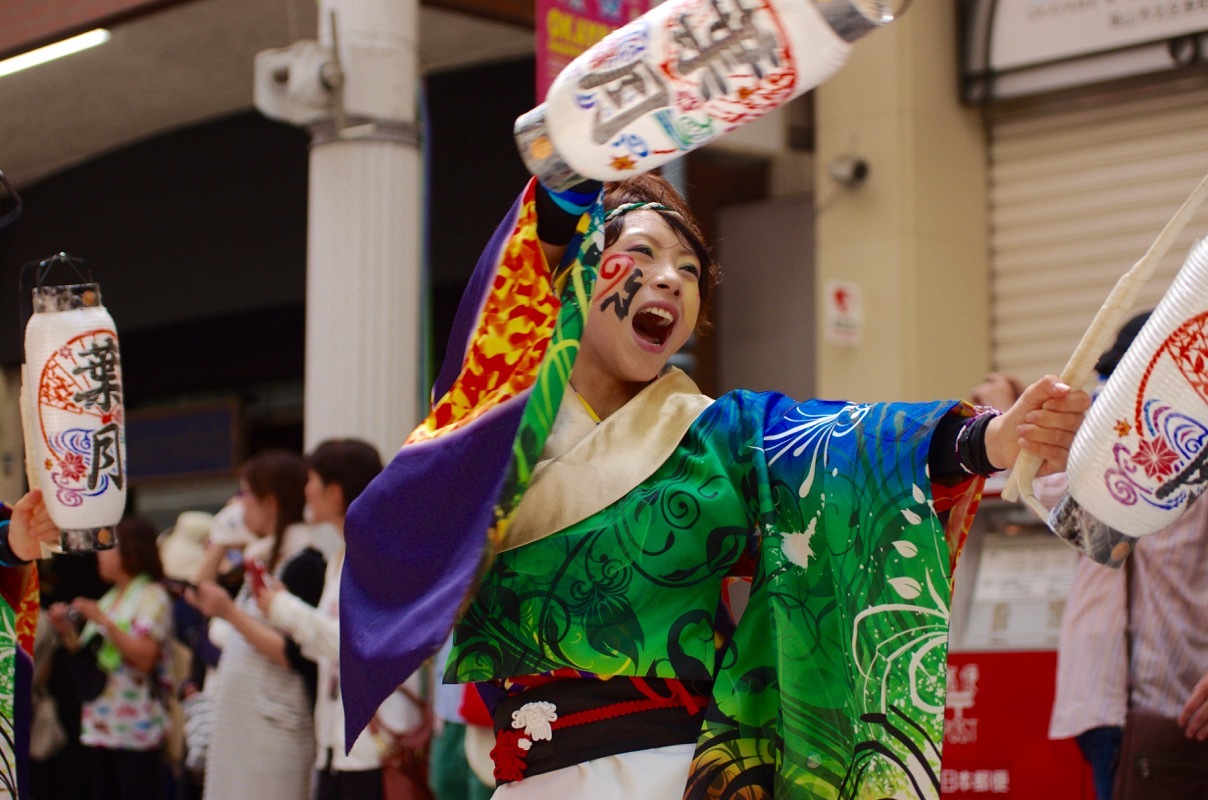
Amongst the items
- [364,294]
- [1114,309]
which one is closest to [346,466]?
[364,294]

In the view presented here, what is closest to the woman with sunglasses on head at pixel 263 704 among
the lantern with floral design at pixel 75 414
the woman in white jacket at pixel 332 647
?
the woman in white jacket at pixel 332 647

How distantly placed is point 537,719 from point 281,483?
3209 mm

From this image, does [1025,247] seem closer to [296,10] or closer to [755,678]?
[296,10]

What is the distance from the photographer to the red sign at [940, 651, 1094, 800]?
4652mm

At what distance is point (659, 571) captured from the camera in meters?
2.28

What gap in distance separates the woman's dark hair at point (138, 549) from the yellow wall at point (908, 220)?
2.99 meters

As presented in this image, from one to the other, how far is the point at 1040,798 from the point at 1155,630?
3.85 ft

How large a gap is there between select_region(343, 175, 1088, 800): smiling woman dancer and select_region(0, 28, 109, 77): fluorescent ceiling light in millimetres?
6581

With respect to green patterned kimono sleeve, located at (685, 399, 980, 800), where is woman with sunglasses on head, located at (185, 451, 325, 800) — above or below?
below

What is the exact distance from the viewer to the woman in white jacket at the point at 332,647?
4.58 metres

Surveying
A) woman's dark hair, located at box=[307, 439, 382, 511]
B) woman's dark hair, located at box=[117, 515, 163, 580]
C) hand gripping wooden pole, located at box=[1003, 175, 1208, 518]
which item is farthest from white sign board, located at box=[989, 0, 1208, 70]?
hand gripping wooden pole, located at box=[1003, 175, 1208, 518]

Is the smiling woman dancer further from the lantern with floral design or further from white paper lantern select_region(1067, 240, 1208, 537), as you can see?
the lantern with floral design

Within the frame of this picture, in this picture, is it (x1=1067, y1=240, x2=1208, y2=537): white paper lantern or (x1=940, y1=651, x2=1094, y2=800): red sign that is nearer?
(x1=1067, y1=240, x2=1208, y2=537): white paper lantern

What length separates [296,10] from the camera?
7.88 meters
